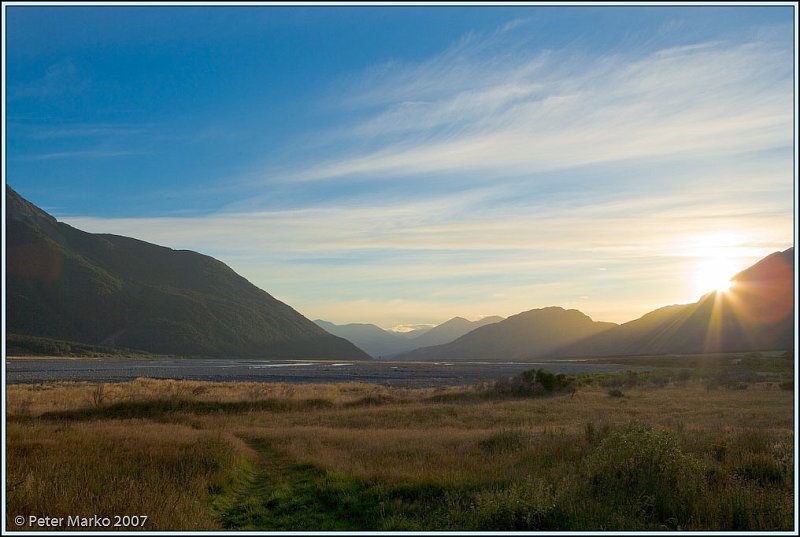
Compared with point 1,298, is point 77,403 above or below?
below

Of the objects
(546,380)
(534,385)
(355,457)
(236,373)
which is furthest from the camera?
(236,373)

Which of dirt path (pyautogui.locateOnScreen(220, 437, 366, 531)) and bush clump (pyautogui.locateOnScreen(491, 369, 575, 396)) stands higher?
dirt path (pyautogui.locateOnScreen(220, 437, 366, 531))

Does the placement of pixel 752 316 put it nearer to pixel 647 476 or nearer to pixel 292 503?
pixel 647 476

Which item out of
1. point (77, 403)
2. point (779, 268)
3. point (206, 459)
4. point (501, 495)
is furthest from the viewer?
point (779, 268)

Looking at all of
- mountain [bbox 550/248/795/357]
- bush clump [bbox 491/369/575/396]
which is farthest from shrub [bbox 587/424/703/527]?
mountain [bbox 550/248/795/357]

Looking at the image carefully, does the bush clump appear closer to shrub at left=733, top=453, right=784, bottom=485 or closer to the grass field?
the grass field

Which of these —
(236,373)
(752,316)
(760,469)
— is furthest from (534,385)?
(752,316)

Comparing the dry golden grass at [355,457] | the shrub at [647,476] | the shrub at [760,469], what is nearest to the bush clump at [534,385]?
the dry golden grass at [355,457]

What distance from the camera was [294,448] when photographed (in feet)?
57.9

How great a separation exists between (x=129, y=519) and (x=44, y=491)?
225 centimetres

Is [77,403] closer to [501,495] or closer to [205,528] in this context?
[205,528]

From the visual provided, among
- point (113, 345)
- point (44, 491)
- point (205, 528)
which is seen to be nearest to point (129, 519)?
point (205, 528)

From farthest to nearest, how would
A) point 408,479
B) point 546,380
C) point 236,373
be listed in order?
point 236,373
point 546,380
point 408,479

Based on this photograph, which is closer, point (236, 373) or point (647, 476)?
point (647, 476)
